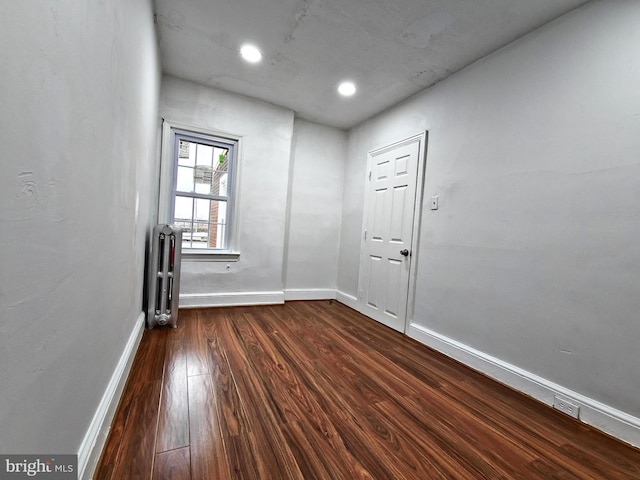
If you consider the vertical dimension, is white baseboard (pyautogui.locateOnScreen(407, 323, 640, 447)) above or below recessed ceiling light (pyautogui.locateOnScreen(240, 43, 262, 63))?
below

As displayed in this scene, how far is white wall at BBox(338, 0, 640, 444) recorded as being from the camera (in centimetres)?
152

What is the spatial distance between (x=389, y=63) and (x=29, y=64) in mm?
2579

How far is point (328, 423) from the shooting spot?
139 centimetres

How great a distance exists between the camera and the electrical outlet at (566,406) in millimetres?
1606

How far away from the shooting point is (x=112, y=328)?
1320 millimetres

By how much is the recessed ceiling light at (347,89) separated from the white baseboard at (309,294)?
2561 mm

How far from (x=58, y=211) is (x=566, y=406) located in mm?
2604

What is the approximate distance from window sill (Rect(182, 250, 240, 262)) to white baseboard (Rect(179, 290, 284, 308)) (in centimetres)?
41

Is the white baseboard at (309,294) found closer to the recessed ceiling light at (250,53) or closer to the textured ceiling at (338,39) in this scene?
the textured ceiling at (338,39)

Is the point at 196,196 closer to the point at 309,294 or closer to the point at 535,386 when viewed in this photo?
the point at 309,294

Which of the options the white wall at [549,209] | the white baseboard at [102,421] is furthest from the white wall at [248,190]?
the white wall at [549,209]

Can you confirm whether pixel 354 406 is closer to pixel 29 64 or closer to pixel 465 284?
pixel 465 284

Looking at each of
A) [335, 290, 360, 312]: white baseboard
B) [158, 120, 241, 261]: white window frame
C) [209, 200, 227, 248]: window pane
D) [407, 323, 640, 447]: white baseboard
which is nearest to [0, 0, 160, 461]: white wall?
[158, 120, 241, 261]: white window frame

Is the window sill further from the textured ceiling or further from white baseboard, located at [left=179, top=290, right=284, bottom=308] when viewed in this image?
the textured ceiling
